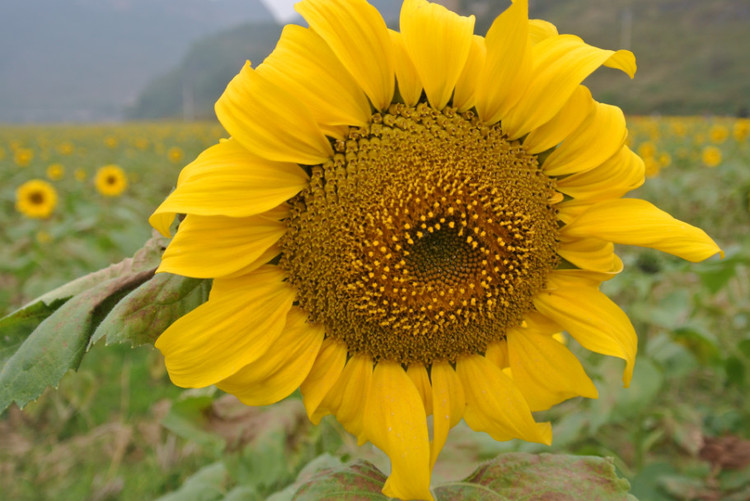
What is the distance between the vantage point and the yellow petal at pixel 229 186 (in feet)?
3.15

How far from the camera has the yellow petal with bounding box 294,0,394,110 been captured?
3.29 ft

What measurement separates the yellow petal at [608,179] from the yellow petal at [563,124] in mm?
93

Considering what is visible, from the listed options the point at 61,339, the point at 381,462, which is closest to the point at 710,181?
the point at 381,462

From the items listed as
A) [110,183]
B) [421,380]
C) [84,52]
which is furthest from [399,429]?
[84,52]

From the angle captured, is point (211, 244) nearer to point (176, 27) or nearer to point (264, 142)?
point (264, 142)

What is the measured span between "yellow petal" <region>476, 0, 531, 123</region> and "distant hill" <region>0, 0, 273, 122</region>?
143507 millimetres

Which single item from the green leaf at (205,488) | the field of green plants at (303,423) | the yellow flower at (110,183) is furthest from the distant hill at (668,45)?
the green leaf at (205,488)

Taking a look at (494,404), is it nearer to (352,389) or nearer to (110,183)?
(352,389)

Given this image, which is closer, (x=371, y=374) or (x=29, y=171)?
(x=371, y=374)

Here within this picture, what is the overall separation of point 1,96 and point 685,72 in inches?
6188

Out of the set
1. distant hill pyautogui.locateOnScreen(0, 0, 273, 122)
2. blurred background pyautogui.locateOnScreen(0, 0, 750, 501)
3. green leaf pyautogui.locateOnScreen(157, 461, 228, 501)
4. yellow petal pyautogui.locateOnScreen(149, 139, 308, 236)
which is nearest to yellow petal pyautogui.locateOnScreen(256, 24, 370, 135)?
yellow petal pyautogui.locateOnScreen(149, 139, 308, 236)

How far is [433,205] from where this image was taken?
113 cm

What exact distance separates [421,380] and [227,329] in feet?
1.36

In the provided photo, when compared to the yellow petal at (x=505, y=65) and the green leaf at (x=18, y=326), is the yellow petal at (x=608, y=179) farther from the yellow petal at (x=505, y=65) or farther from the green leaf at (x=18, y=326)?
the green leaf at (x=18, y=326)
